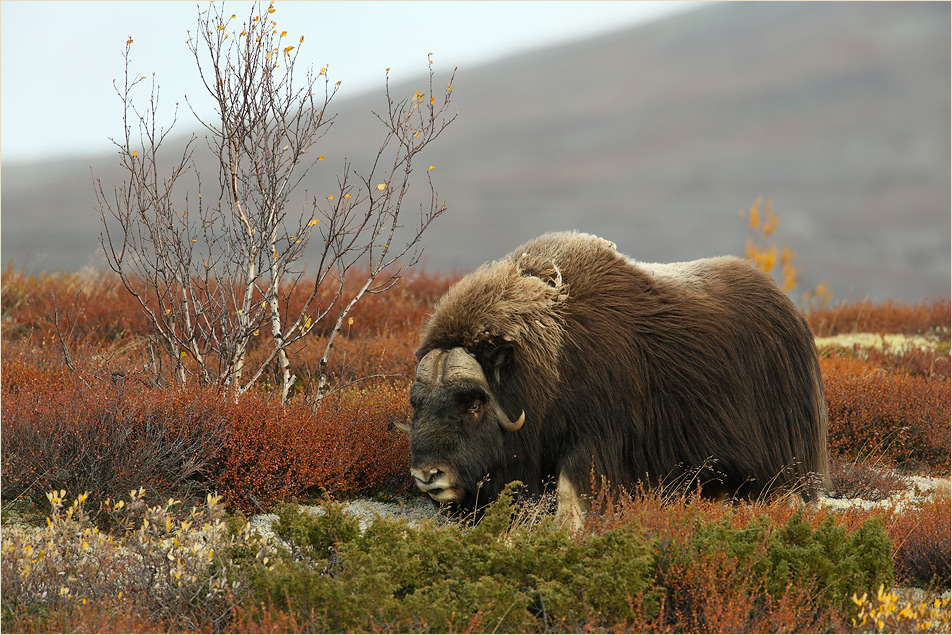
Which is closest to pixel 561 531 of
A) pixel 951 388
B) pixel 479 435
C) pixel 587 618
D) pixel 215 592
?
pixel 587 618

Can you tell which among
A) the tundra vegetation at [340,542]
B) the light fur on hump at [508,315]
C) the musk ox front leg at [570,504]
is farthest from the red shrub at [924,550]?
the light fur on hump at [508,315]

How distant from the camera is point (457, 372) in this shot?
406cm

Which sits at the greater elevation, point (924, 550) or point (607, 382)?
point (607, 382)

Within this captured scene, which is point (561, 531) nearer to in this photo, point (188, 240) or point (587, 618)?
point (587, 618)

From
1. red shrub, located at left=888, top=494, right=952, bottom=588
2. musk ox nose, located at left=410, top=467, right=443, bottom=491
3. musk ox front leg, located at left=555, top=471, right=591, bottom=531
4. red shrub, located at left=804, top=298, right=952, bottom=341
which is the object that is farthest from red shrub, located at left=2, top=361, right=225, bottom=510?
red shrub, located at left=804, top=298, right=952, bottom=341

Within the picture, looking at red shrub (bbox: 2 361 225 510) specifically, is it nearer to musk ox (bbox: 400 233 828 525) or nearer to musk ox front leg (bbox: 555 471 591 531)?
musk ox (bbox: 400 233 828 525)

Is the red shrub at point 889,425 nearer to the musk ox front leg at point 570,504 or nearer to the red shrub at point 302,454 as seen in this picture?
the musk ox front leg at point 570,504

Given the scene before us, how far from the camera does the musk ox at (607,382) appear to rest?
409 centimetres

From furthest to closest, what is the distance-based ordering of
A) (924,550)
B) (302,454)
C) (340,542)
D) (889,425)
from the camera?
(889,425), (302,454), (924,550), (340,542)

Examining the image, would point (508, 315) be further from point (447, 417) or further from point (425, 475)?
point (425, 475)

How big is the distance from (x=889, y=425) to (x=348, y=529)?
4.91 metres

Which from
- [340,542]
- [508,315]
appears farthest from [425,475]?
[508,315]

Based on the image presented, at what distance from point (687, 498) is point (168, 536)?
2526mm

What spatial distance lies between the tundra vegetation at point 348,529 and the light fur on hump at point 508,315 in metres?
0.71
